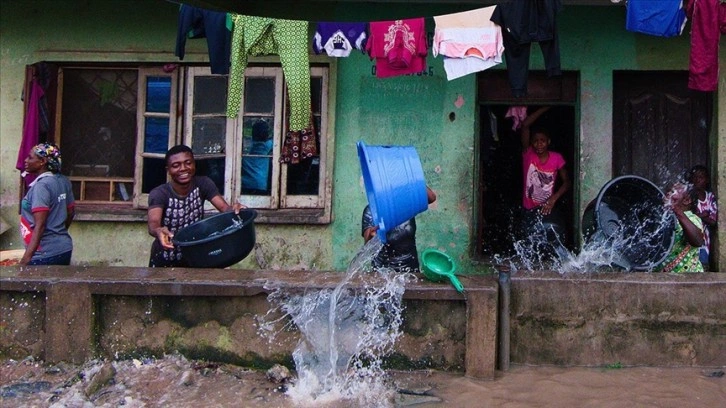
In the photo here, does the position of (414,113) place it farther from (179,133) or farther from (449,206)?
(179,133)

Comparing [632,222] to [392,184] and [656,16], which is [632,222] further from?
[392,184]

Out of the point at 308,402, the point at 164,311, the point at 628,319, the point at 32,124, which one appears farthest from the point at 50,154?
the point at 628,319

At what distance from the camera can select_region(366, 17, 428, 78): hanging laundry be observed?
604 centimetres

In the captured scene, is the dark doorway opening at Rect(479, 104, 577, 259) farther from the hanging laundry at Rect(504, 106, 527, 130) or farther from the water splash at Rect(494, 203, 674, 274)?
the water splash at Rect(494, 203, 674, 274)

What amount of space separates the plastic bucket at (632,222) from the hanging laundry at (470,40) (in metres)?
1.41

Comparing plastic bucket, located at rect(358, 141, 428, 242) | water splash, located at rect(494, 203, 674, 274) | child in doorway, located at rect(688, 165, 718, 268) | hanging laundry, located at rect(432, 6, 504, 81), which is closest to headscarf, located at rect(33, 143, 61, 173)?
plastic bucket, located at rect(358, 141, 428, 242)

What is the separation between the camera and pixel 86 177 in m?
7.46

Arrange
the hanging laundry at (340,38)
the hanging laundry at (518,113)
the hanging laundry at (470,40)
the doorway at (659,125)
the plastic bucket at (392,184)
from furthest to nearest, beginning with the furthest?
1. the hanging laundry at (518,113)
2. the doorway at (659,125)
3. the hanging laundry at (340,38)
4. the hanging laundry at (470,40)
5. the plastic bucket at (392,184)

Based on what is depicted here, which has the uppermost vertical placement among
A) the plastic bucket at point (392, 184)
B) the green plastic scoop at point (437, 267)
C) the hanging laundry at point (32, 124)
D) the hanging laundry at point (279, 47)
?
the hanging laundry at point (279, 47)

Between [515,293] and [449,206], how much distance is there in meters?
2.63

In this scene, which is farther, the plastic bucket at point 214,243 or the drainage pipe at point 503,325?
the plastic bucket at point 214,243

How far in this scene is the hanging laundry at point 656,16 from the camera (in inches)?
226

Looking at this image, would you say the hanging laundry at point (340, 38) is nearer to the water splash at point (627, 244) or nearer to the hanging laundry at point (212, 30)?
the hanging laundry at point (212, 30)

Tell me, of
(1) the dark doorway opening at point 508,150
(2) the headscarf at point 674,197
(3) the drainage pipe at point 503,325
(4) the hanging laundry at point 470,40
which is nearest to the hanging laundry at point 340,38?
(4) the hanging laundry at point 470,40
